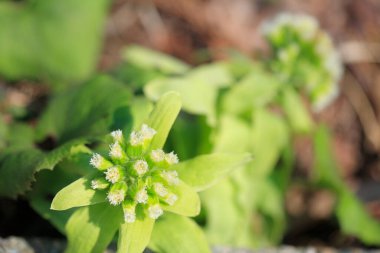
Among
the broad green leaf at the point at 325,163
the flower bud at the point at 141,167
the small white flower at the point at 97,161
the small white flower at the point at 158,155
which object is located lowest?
the broad green leaf at the point at 325,163

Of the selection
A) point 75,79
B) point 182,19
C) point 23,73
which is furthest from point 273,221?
point 182,19

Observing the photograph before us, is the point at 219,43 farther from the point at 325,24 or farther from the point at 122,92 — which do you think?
the point at 122,92

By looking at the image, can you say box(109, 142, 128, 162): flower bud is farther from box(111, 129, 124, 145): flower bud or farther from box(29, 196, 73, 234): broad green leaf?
box(29, 196, 73, 234): broad green leaf

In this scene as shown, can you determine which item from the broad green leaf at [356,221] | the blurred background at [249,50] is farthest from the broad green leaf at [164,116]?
the blurred background at [249,50]

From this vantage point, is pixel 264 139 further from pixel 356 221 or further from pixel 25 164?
pixel 25 164

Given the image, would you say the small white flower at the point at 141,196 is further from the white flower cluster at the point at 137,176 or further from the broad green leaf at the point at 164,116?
the broad green leaf at the point at 164,116

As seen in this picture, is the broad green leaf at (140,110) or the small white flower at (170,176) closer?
the small white flower at (170,176)

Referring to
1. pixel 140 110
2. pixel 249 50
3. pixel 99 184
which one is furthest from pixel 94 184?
pixel 249 50
